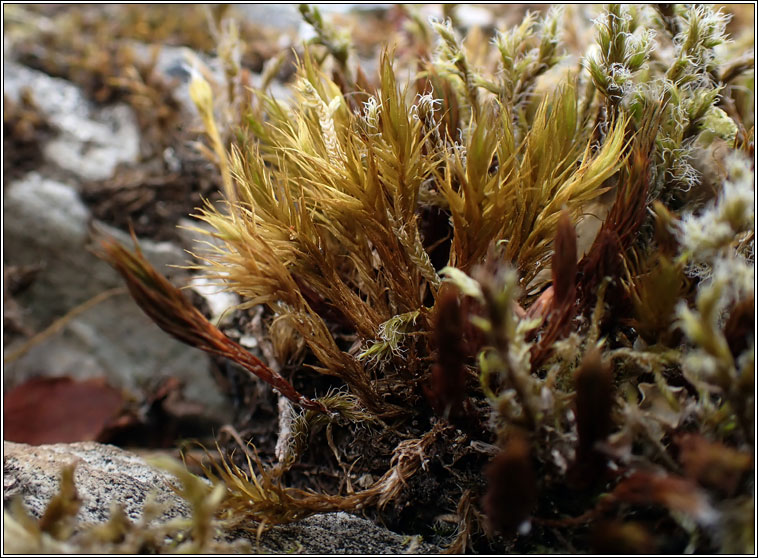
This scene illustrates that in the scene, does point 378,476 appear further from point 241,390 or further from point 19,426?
point 19,426

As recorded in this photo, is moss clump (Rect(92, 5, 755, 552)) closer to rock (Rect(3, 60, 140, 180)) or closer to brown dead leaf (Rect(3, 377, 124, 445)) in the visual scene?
brown dead leaf (Rect(3, 377, 124, 445))

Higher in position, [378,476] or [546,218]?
[546,218]

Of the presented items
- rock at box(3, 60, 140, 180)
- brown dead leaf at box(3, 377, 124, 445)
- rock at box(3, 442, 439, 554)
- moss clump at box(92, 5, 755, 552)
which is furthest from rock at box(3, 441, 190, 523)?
rock at box(3, 60, 140, 180)

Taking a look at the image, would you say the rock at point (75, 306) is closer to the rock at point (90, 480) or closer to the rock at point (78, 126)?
the rock at point (78, 126)

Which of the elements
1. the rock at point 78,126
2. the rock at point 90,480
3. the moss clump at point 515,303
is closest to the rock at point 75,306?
the rock at point 78,126

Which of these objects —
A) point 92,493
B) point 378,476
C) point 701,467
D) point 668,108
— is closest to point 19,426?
point 92,493

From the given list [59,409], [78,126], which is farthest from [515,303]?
[78,126]

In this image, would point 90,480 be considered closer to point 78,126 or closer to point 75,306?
point 75,306
